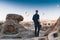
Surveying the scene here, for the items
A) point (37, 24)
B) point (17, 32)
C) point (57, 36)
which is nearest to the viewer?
point (57, 36)

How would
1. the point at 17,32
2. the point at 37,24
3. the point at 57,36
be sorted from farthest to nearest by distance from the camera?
the point at 17,32 → the point at 37,24 → the point at 57,36

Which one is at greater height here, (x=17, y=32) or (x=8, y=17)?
(x=8, y=17)

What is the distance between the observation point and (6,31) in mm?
7184

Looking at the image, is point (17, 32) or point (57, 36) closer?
point (57, 36)

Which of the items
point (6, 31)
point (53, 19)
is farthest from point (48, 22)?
point (6, 31)

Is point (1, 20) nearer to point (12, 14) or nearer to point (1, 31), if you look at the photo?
point (12, 14)

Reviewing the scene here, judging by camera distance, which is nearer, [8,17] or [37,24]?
[37,24]

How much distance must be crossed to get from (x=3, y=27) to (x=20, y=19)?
69.7 inches

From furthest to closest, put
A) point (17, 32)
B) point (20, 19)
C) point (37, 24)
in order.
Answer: point (20, 19)
point (17, 32)
point (37, 24)

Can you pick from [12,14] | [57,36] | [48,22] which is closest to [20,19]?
[12,14]

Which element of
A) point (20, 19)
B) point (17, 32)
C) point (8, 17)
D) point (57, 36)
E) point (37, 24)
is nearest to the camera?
point (57, 36)

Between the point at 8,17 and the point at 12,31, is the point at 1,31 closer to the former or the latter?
the point at 12,31

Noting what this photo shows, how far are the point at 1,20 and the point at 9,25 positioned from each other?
64.2 inches

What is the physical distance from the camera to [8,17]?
27.1 ft
